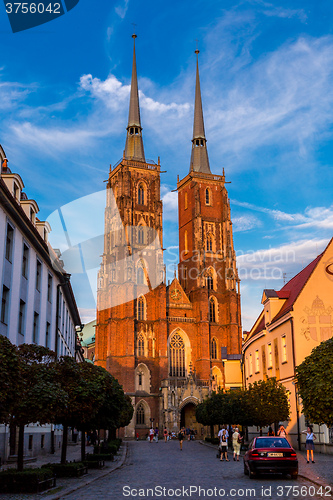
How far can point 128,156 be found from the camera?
311ft

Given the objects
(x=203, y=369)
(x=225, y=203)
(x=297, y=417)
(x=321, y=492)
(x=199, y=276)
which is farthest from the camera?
(x=225, y=203)

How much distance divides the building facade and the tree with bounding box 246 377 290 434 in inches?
503

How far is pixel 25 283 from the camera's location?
28.0 m

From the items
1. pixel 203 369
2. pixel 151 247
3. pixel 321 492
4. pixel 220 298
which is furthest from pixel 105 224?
pixel 321 492

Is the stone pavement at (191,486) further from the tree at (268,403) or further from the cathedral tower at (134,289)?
the cathedral tower at (134,289)

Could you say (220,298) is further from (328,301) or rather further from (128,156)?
(328,301)

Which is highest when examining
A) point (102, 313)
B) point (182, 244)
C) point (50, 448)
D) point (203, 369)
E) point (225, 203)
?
point (225, 203)

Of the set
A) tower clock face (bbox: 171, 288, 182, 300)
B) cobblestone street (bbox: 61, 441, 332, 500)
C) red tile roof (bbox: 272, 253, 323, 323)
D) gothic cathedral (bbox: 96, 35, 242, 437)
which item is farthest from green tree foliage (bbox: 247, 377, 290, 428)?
tower clock face (bbox: 171, 288, 182, 300)

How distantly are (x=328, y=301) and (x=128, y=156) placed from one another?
64.5 meters

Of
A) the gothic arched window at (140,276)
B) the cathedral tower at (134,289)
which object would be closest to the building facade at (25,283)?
the cathedral tower at (134,289)

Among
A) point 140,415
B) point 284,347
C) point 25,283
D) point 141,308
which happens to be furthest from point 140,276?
point 25,283

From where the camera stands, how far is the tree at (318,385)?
16.1m

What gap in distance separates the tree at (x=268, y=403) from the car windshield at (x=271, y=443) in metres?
15.2

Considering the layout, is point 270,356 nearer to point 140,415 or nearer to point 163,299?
point 140,415
